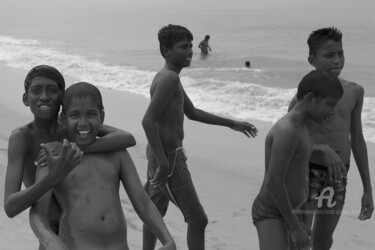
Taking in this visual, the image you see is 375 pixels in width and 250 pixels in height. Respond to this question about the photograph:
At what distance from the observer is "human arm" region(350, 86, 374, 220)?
13.5 ft

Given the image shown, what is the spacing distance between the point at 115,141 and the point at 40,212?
419 mm

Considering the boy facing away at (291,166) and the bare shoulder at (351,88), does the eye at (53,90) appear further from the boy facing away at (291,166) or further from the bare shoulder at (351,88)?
the bare shoulder at (351,88)

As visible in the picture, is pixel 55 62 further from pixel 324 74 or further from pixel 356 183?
pixel 324 74

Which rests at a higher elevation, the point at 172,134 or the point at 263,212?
the point at 172,134

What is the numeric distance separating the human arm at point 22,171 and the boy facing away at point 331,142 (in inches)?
68.1

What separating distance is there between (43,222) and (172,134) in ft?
6.83

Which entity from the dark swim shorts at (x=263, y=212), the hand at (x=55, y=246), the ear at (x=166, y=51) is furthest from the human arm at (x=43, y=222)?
the ear at (x=166, y=51)

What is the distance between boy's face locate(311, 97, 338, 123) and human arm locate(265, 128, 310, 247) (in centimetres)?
15

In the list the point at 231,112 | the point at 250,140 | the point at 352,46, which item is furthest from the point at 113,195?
the point at 352,46

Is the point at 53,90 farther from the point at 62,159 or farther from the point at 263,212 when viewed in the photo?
the point at 263,212

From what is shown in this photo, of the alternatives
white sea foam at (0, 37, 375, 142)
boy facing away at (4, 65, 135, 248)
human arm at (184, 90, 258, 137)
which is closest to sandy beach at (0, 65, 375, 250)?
human arm at (184, 90, 258, 137)

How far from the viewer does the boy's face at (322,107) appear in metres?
3.32

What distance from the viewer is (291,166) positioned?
348 centimetres

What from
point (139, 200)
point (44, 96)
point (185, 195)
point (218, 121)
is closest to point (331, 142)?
point (218, 121)
